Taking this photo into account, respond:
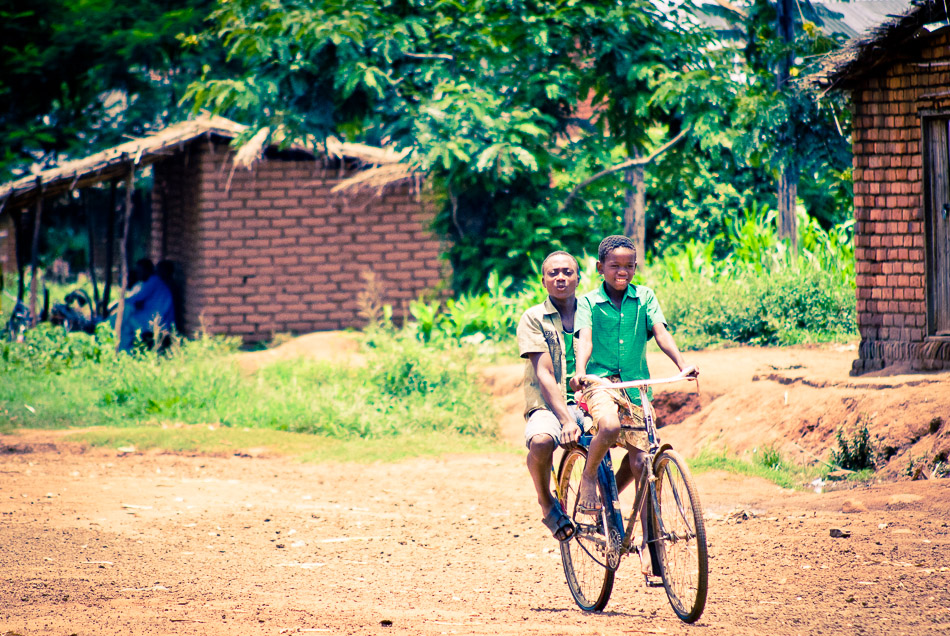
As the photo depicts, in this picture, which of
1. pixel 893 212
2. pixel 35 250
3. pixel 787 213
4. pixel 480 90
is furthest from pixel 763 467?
pixel 35 250

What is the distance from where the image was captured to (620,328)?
4.29m

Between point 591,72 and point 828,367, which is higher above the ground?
point 591,72

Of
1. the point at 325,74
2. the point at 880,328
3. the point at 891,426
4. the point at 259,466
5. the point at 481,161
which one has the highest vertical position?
the point at 325,74

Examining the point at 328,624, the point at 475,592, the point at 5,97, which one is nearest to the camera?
the point at 328,624

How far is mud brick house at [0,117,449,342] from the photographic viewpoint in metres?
14.7

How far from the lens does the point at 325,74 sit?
45.8ft

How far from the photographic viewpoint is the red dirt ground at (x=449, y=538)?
13.3ft

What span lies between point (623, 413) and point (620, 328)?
0.40 meters

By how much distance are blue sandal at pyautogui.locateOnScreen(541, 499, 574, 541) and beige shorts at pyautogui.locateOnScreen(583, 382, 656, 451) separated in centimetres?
42

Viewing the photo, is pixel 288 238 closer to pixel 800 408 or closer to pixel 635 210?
pixel 635 210

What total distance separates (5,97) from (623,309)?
713 inches

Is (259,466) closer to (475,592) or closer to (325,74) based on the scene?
(475,592)

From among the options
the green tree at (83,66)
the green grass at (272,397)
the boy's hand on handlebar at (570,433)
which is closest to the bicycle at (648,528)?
the boy's hand on handlebar at (570,433)

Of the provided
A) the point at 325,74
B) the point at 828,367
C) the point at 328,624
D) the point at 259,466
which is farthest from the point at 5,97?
the point at 328,624
